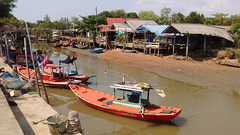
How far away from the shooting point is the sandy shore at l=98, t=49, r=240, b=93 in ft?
52.1

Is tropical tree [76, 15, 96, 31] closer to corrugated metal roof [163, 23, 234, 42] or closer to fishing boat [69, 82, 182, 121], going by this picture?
corrugated metal roof [163, 23, 234, 42]

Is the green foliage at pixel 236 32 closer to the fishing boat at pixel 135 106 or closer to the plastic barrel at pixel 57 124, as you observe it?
the fishing boat at pixel 135 106

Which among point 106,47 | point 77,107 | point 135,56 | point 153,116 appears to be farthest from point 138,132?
point 106,47

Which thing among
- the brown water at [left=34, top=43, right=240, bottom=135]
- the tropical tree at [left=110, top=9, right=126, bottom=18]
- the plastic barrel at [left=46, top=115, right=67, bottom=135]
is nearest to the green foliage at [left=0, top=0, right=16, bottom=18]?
the brown water at [left=34, top=43, right=240, bottom=135]

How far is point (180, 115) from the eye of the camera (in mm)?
10961

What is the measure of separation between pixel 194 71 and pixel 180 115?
365 inches

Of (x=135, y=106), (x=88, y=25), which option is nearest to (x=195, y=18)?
(x=88, y=25)

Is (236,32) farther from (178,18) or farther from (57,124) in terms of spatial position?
(178,18)

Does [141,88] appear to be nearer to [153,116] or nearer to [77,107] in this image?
[153,116]

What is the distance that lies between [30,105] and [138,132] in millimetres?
4766

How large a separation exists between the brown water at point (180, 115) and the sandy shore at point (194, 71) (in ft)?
3.88

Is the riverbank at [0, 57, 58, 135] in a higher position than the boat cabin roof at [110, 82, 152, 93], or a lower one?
lower

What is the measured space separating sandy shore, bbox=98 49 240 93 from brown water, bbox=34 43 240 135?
3.88 ft

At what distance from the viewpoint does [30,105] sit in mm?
8445
